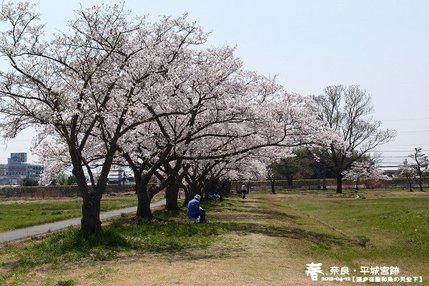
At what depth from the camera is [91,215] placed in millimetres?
17016

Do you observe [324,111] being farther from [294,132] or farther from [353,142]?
[294,132]

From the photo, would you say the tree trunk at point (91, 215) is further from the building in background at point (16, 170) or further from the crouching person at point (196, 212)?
the building in background at point (16, 170)

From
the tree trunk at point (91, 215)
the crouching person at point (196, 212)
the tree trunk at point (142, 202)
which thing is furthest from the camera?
the tree trunk at point (142, 202)

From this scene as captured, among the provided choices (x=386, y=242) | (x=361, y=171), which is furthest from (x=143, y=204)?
(x=361, y=171)

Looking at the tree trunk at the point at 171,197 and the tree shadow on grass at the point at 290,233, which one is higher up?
the tree trunk at the point at 171,197

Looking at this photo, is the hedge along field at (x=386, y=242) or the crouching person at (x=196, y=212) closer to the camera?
the hedge along field at (x=386, y=242)

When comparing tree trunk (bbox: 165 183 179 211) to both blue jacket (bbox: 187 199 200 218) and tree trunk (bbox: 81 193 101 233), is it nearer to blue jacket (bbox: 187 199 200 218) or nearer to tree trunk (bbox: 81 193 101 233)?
blue jacket (bbox: 187 199 200 218)

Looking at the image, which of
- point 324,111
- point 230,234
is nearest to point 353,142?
point 324,111

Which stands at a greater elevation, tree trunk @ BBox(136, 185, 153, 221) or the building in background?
the building in background

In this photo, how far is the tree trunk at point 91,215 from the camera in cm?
1686

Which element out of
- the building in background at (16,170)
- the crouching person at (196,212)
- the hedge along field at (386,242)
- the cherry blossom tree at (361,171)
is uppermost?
the building in background at (16,170)

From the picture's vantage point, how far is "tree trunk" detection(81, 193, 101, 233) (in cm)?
1686

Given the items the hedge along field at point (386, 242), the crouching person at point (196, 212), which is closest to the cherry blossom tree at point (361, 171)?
the hedge along field at point (386, 242)

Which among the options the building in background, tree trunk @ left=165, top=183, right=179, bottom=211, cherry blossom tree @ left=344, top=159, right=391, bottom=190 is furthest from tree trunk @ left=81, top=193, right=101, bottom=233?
the building in background
